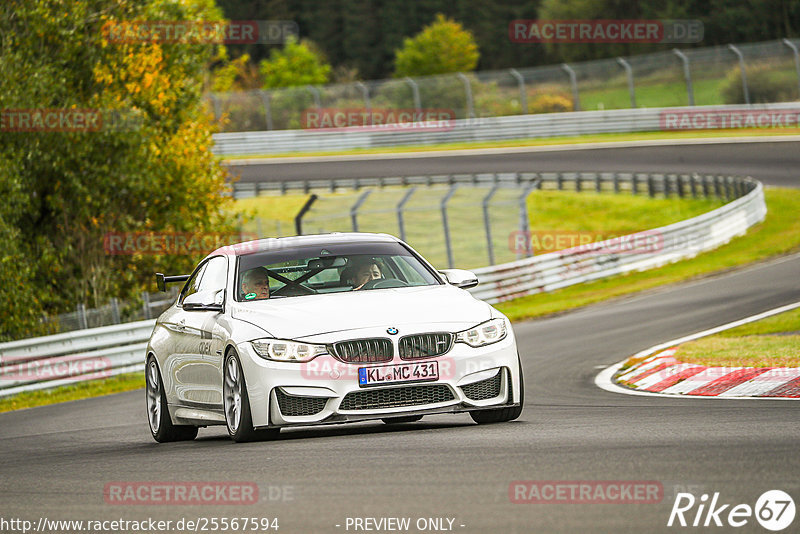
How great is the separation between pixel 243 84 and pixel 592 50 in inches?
1116

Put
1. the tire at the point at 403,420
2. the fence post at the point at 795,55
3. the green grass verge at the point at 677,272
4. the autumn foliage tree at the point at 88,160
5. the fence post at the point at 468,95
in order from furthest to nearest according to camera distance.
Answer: the fence post at the point at 468,95
the fence post at the point at 795,55
the green grass verge at the point at 677,272
the autumn foliage tree at the point at 88,160
the tire at the point at 403,420

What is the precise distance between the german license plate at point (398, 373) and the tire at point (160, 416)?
2.49m

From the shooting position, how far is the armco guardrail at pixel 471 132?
52.9 meters

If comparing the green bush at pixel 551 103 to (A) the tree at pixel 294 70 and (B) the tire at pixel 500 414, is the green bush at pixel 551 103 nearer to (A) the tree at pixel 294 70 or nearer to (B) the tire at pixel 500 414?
(A) the tree at pixel 294 70

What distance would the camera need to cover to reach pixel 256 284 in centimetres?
995

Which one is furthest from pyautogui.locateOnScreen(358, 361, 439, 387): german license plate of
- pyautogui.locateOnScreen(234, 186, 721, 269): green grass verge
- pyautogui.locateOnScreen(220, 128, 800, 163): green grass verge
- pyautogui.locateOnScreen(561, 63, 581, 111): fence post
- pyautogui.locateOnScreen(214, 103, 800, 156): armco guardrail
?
pyautogui.locateOnScreen(561, 63, 581, 111): fence post

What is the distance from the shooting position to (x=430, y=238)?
133ft

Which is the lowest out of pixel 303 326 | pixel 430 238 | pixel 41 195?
pixel 430 238

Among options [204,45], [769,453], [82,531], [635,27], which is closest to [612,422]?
[769,453]

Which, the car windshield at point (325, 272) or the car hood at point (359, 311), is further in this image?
the car windshield at point (325, 272)

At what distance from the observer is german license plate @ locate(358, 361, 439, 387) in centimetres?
877

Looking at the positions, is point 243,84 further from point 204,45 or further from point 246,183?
point 204,45

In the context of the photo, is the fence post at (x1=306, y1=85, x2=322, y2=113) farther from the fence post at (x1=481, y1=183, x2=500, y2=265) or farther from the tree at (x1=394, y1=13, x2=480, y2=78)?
the tree at (x1=394, y1=13, x2=480, y2=78)

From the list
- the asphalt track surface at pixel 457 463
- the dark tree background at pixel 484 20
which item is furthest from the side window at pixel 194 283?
the dark tree background at pixel 484 20
